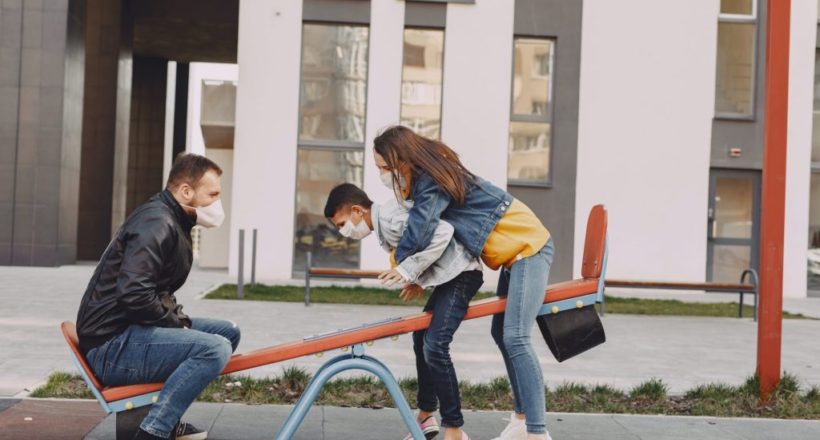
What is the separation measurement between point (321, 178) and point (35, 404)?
12.1 m

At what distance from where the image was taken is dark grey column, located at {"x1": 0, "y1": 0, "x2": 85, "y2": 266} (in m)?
17.8

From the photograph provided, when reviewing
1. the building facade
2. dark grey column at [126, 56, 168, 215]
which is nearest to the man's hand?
the building facade

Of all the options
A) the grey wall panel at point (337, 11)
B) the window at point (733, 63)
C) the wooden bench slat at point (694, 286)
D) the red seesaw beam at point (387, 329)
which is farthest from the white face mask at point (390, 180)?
the window at point (733, 63)

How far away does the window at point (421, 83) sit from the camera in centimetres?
1730

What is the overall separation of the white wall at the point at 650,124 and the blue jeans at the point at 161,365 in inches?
551

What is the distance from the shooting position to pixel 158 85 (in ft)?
103

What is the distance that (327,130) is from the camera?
17.2 meters

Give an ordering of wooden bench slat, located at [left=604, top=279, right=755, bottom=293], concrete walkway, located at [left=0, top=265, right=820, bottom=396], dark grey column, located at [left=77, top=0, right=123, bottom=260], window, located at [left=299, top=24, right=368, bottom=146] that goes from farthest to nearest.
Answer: dark grey column, located at [left=77, top=0, right=123, bottom=260] < window, located at [left=299, top=24, right=368, bottom=146] < wooden bench slat, located at [left=604, top=279, right=755, bottom=293] < concrete walkway, located at [left=0, top=265, right=820, bottom=396]

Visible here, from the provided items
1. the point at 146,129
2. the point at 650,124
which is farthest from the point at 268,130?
the point at 146,129

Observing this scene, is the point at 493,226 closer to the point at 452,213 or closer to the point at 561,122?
the point at 452,213

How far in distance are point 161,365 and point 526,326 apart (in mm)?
1619

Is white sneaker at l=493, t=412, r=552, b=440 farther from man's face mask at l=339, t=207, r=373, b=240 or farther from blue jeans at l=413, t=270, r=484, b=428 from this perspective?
man's face mask at l=339, t=207, r=373, b=240

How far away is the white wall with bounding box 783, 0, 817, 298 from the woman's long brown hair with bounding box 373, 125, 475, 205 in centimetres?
1474

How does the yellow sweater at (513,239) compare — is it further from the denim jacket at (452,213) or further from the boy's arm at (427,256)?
the boy's arm at (427,256)
